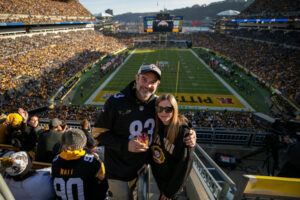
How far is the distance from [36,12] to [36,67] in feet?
57.5

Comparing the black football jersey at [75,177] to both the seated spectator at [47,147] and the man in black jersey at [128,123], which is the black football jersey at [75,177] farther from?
the seated spectator at [47,147]

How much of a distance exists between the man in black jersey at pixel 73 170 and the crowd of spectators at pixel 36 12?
3029cm

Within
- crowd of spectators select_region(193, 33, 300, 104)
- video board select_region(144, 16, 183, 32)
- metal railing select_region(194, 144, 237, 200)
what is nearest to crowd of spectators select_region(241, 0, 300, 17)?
crowd of spectators select_region(193, 33, 300, 104)

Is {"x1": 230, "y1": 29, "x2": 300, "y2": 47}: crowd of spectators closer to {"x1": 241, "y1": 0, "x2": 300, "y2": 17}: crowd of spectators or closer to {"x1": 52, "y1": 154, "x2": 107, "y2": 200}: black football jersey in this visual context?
{"x1": 241, "y1": 0, "x2": 300, "y2": 17}: crowd of spectators

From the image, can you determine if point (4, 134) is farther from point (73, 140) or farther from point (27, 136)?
point (73, 140)

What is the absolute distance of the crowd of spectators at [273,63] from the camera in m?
17.5

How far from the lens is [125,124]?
2078mm

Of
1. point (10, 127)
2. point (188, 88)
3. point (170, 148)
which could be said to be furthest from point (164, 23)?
point (170, 148)

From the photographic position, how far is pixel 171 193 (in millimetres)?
2059

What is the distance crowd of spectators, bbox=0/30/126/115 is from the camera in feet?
48.9

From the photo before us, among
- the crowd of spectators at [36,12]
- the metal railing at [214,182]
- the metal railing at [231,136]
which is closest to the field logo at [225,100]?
the metal railing at [231,136]

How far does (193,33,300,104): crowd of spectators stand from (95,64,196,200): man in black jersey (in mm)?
18142

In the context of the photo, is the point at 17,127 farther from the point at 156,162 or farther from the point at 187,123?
the point at 187,123

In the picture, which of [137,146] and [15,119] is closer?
[137,146]
